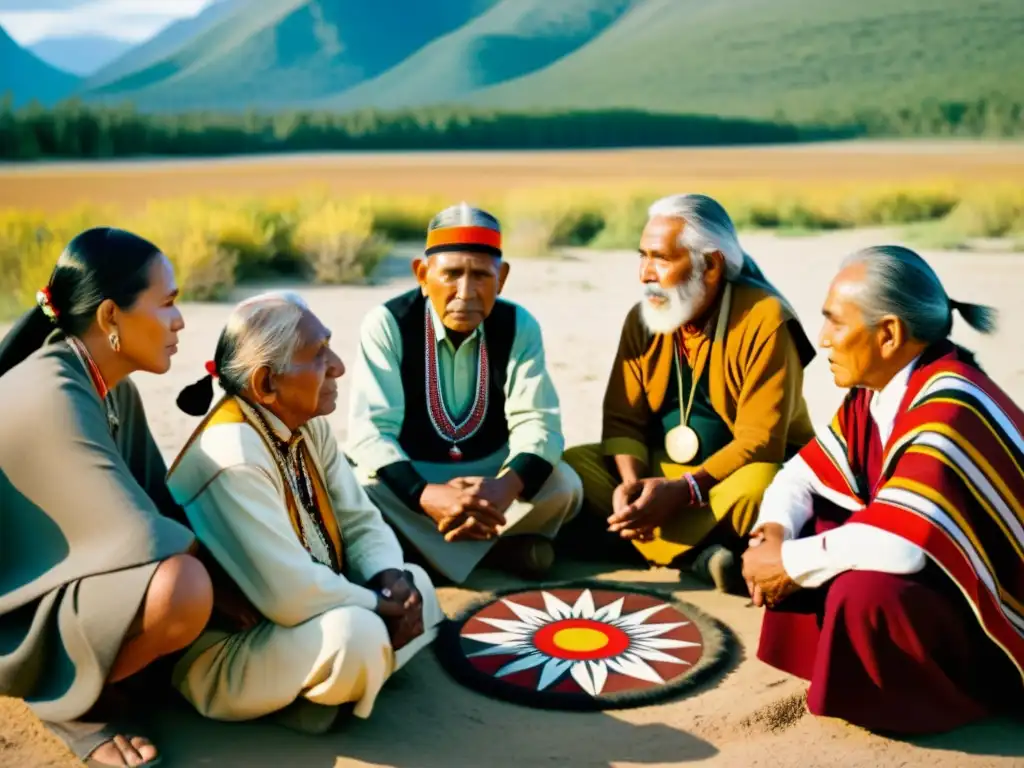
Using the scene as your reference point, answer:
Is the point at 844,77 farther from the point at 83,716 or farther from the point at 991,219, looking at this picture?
the point at 83,716

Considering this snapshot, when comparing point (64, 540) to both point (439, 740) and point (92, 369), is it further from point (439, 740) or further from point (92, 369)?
point (439, 740)

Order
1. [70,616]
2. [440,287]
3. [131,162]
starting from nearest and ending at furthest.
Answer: [70,616] < [440,287] < [131,162]

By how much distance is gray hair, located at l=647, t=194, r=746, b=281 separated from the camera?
4.62m

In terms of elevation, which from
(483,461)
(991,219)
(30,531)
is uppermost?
(30,531)

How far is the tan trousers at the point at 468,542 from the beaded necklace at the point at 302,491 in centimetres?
103

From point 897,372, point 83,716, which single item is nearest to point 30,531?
point 83,716

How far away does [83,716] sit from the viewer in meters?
3.19

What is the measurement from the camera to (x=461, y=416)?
4.88 m

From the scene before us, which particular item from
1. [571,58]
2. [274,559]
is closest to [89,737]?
[274,559]

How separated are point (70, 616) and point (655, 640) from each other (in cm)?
199

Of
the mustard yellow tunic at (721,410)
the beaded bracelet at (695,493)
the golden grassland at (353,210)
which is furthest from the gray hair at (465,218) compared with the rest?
the golden grassland at (353,210)

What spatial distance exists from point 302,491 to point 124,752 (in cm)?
89

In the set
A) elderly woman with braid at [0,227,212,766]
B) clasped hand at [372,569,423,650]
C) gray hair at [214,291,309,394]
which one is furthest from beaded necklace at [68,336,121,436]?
clasped hand at [372,569,423,650]

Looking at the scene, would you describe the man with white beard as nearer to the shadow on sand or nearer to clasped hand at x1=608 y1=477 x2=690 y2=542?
clasped hand at x1=608 y1=477 x2=690 y2=542
